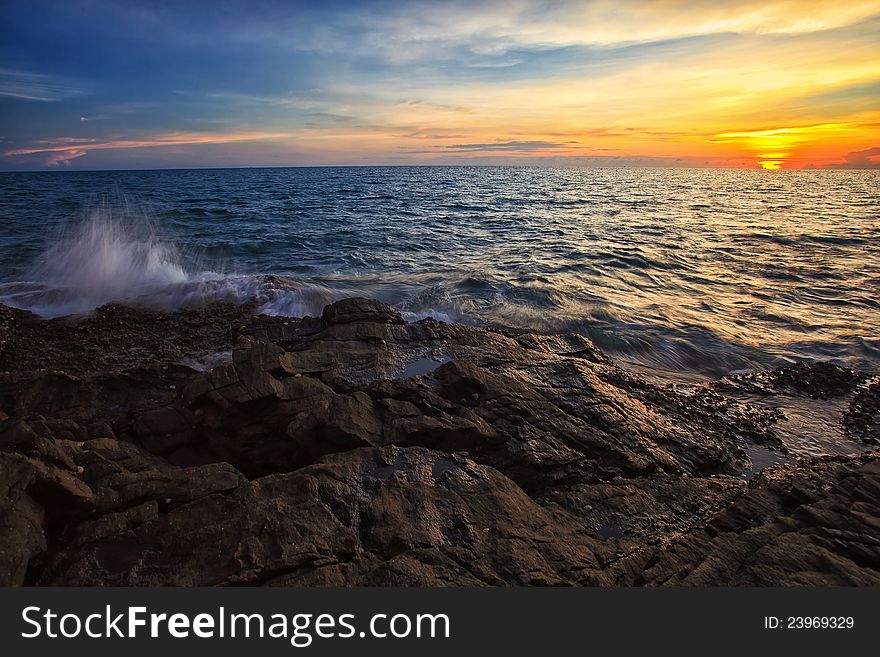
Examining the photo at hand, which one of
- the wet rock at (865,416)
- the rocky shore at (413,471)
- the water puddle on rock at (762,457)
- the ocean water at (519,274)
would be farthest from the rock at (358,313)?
the wet rock at (865,416)

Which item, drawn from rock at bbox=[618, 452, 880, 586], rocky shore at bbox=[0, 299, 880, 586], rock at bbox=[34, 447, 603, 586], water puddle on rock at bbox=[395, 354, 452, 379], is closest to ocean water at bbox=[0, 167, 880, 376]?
rocky shore at bbox=[0, 299, 880, 586]

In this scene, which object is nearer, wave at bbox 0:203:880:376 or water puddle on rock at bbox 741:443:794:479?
water puddle on rock at bbox 741:443:794:479

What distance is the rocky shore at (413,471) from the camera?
344cm

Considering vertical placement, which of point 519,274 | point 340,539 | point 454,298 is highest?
point 519,274

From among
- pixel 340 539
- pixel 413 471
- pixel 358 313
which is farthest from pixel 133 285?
pixel 340 539

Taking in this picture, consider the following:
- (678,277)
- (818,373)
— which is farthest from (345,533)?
(678,277)

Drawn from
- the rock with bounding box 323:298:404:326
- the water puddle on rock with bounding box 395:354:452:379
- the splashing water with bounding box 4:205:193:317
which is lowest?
the water puddle on rock with bounding box 395:354:452:379

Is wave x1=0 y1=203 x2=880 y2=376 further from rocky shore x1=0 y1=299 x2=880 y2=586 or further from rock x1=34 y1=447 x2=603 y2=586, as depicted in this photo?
rock x1=34 y1=447 x2=603 y2=586

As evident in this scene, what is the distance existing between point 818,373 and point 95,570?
11.9m

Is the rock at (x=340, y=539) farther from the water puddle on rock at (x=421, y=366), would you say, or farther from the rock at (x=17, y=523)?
the water puddle on rock at (x=421, y=366)

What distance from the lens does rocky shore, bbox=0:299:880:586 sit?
11.3 feet

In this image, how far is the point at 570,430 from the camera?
18.8ft

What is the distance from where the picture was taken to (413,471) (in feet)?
15.0

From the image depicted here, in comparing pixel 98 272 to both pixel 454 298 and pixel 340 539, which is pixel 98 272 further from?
pixel 340 539
